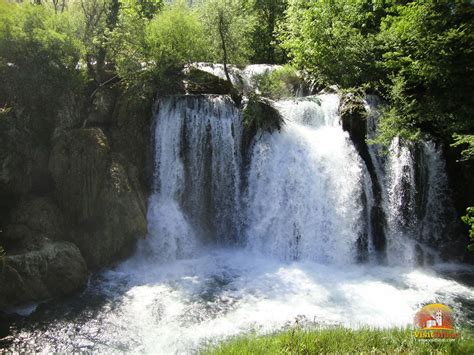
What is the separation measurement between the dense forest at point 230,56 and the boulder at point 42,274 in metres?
4.71

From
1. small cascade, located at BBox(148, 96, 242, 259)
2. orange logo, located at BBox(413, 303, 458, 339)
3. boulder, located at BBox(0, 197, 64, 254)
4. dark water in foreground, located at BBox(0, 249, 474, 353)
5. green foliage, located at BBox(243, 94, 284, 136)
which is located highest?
green foliage, located at BBox(243, 94, 284, 136)

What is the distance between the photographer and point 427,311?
25.0 feet

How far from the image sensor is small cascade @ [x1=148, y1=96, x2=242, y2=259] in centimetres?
1616

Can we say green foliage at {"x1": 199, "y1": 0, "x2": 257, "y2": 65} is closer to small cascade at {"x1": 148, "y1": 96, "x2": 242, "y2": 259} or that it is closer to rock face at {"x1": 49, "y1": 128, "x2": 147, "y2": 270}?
small cascade at {"x1": 148, "y1": 96, "x2": 242, "y2": 259}

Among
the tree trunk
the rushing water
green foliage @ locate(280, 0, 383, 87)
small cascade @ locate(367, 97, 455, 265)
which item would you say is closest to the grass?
the rushing water

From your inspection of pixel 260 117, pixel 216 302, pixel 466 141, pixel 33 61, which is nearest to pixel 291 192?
pixel 260 117

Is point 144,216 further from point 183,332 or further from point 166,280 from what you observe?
point 183,332

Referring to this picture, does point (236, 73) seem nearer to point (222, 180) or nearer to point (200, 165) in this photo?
point (200, 165)

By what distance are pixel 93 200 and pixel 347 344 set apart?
10.1 m

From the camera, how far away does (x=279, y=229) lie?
50.8ft

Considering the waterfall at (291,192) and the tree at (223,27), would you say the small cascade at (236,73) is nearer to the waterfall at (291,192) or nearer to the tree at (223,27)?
the tree at (223,27)

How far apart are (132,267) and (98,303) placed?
2652 millimetres

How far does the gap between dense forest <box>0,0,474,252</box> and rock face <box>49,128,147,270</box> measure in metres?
1.79

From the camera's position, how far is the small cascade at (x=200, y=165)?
16156mm
